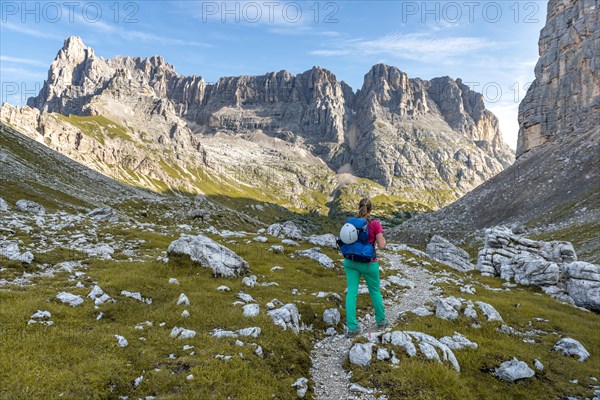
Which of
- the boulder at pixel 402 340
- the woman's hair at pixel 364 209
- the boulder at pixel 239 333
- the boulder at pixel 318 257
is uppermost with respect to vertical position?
the woman's hair at pixel 364 209

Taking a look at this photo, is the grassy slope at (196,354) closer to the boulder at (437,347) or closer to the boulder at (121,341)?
the boulder at (121,341)

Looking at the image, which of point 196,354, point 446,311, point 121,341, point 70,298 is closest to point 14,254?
point 70,298

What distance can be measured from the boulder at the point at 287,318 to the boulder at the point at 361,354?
264cm

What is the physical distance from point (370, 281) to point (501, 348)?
18.9ft

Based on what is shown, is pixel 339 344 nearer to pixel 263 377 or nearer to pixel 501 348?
pixel 263 377

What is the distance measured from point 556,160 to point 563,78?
70589mm

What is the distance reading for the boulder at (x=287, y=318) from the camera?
43.0ft

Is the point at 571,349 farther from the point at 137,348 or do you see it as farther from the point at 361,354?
the point at 137,348

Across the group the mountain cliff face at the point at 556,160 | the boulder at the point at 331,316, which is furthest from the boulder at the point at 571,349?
the mountain cliff face at the point at 556,160

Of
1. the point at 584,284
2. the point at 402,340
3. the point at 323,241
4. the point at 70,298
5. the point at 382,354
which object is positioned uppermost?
the point at 70,298

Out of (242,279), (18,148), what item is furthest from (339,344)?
(18,148)

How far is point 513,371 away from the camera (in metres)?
11.4

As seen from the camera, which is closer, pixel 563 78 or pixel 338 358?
pixel 338 358

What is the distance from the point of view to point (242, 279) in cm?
2059
